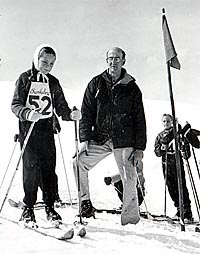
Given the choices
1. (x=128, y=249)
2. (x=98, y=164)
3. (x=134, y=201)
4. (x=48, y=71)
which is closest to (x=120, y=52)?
(x=48, y=71)

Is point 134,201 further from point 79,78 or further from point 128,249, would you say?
point 79,78

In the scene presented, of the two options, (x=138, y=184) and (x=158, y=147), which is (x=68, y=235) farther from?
(x=158, y=147)

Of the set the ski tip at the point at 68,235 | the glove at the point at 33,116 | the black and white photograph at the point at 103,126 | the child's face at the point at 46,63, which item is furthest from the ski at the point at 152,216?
the child's face at the point at 46,63

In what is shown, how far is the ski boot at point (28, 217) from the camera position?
5.60ft

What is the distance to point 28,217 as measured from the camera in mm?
1710

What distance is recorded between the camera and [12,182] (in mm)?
1710

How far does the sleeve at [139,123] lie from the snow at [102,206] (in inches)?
0.7

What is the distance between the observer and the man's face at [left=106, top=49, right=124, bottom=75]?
1746mm

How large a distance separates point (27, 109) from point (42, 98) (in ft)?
0.19

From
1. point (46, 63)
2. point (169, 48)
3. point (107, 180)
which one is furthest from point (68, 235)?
point (169, 48)

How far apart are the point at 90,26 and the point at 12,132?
0.41m

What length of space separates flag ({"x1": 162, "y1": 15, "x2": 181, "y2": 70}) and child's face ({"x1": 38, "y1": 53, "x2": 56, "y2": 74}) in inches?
13.7

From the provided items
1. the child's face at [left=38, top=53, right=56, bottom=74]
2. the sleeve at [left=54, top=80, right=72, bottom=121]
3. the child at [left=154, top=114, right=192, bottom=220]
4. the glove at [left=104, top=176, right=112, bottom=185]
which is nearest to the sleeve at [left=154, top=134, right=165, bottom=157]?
the child at [left=154, top=114, right=192, bottom=220]

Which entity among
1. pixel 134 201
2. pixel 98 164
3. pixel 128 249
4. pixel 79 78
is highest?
pixel 79 78
